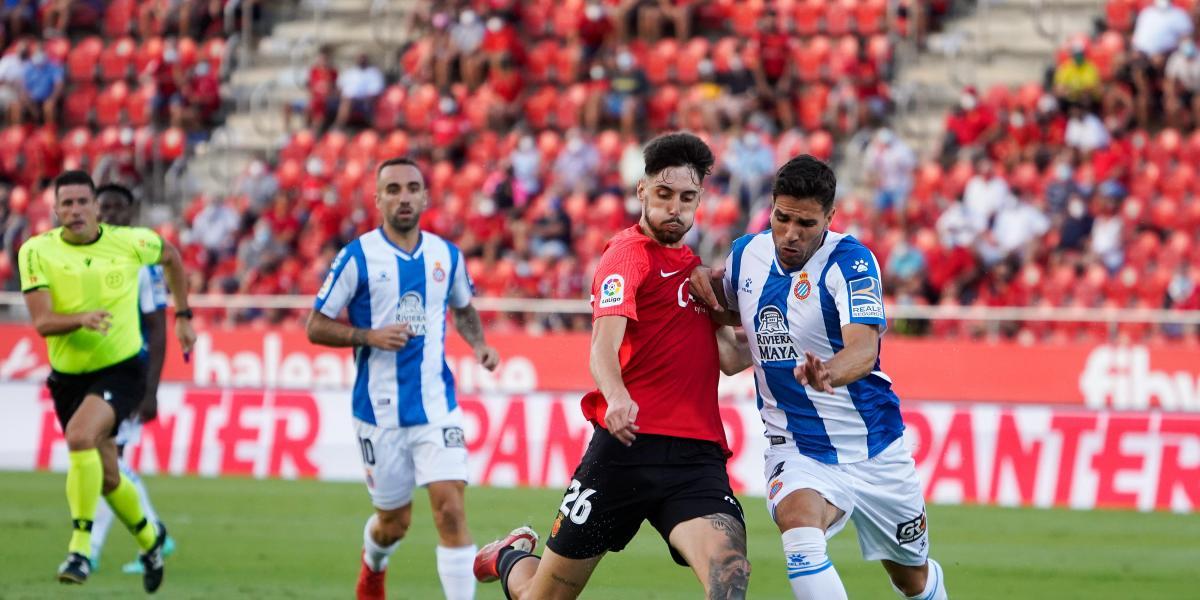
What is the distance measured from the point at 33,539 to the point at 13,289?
13128mm

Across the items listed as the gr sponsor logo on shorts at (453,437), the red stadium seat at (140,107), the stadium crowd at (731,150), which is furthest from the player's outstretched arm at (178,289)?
the red stadium seat at (140,107)

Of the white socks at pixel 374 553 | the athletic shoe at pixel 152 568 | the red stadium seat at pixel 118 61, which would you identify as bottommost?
the athletic shoe at pixel 152 568

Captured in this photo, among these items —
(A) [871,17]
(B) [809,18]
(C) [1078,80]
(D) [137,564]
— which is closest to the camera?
(D) [137,564]

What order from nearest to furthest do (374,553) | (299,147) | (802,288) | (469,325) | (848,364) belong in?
(848,364) < (802,288) < (374,553) < (469,325) < (299,147)

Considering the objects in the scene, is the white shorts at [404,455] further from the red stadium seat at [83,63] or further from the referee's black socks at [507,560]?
the red stadium seat at [83,63]

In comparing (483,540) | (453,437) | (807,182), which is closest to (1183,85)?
(483,540)

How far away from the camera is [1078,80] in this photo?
2164 centimetres

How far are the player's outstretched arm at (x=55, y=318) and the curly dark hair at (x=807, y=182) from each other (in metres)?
4.63

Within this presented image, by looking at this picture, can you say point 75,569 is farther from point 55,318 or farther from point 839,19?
point 839,19

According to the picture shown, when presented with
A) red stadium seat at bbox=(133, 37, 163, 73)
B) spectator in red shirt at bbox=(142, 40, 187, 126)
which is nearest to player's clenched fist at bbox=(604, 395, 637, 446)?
spectator in red shirt at bbox=(142, 40, 187, 126)

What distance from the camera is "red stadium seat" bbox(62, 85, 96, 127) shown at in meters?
28.3

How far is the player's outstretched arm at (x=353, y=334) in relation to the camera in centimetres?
894

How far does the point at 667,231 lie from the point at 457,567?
2842mm

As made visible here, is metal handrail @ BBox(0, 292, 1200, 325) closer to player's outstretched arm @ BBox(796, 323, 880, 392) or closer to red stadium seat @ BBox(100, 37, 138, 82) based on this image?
red stadium seat @ BBox(100, 37, 138, 82)
